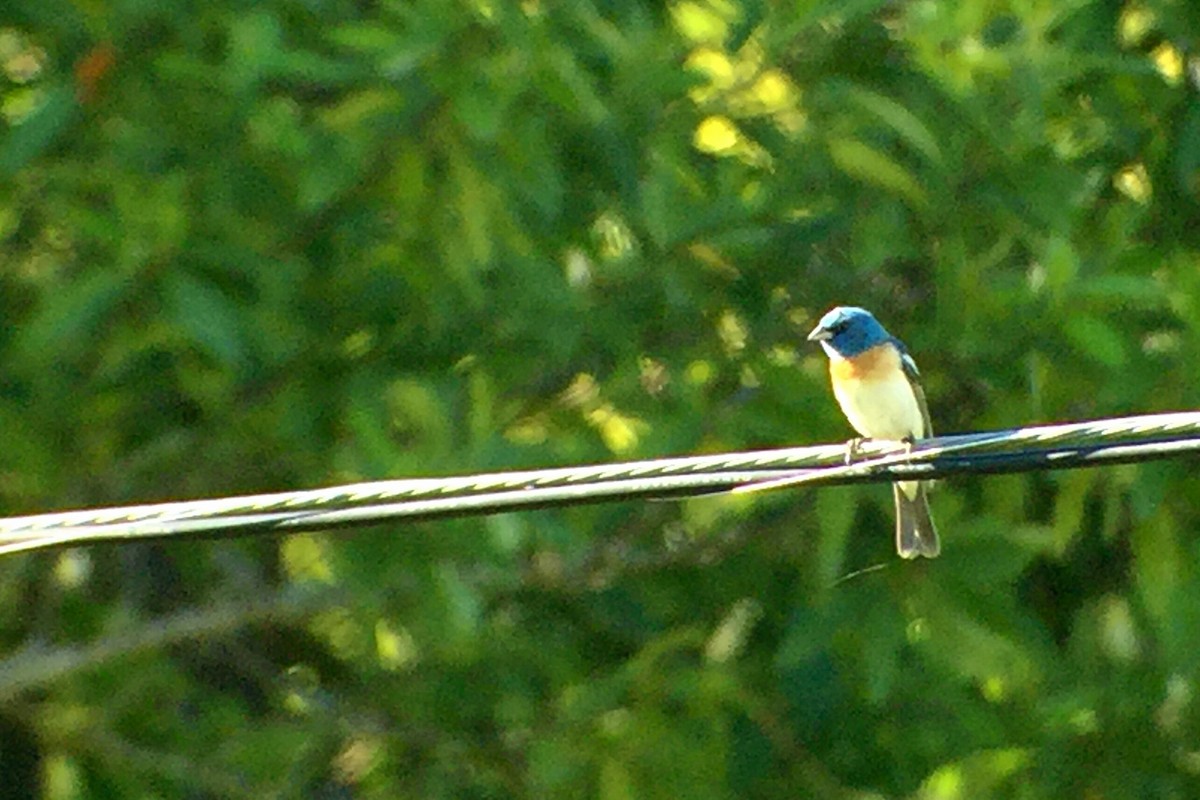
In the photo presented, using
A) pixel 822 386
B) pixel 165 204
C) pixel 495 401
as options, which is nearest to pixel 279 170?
pixel 165 204

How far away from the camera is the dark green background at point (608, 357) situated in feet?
19.0

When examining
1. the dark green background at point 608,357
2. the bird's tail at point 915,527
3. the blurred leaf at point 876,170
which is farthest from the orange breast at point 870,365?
the blurred leaf at point 876,170

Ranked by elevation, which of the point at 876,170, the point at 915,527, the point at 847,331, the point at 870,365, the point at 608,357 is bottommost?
the point at 915,527

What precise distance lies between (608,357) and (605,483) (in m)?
2.93

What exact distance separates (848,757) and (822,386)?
1.32 meters

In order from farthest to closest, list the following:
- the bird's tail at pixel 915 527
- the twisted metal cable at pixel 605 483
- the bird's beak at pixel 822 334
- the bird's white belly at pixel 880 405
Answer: the bird's beak at pixel 822 334 → the bird's tail at pixel 915 527 → the bird's white belly at pixel 880 405 → the twisted metal cable at pixel 605 483

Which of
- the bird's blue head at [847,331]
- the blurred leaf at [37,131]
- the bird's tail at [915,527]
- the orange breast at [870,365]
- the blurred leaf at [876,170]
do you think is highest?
the blurred leaf at [37,131]

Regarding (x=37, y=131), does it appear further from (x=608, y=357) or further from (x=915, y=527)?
(x=915, y=527)

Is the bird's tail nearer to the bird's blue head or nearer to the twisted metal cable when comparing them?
Answer: the bird's blue head

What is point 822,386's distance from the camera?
6.42 m

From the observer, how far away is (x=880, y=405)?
6.06 metres

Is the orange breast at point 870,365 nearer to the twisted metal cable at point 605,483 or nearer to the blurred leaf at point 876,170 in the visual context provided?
the blurred leaf at point 876,170

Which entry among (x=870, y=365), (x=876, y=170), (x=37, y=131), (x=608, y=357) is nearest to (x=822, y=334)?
(x=870, y=365)

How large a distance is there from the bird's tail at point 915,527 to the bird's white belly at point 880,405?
0.53ft
